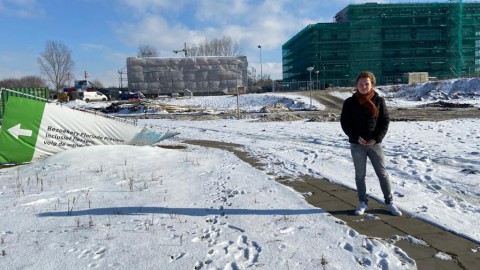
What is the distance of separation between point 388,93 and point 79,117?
46255mm

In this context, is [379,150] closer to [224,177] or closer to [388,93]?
[224,177]

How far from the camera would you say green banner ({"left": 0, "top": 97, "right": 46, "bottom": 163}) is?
30.6ft

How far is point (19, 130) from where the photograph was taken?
371 inches

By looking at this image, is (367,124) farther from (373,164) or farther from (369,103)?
(373,164)

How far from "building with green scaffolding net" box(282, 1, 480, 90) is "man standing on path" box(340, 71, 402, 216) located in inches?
2841

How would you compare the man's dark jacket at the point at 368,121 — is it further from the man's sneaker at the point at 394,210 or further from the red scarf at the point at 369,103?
the man's sneaker at the point at 394,210

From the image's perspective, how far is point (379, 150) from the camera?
194 inches

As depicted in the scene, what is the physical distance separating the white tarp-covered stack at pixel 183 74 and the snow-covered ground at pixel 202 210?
69.7 m

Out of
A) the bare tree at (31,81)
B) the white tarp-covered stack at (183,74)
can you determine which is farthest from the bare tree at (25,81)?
the white tarp-covered stack at (183,74)

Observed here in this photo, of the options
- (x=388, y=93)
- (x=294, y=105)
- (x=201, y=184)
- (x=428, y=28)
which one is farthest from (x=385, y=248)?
(x=428, y=28)

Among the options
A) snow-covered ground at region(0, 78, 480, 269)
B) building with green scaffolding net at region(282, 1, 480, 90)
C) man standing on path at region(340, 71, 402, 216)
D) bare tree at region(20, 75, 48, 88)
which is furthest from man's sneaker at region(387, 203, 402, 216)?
bare tree at region(20, 75, 48, 88)

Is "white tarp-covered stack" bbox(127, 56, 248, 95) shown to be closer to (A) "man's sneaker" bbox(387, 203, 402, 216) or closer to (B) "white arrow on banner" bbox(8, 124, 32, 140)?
(B) "white arrow on banner" bbox(8, 124, 32, 140)

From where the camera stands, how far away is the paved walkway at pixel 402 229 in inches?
141

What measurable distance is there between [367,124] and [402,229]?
133 cm
